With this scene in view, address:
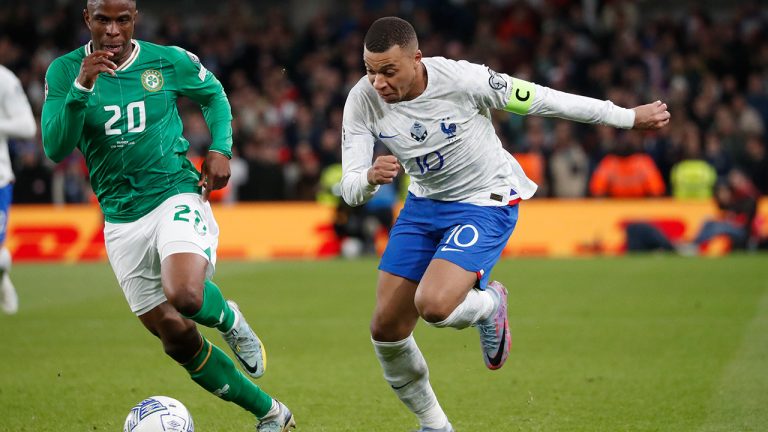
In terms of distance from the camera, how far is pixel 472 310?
6184 millimetres

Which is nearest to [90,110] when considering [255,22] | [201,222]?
[201,222]

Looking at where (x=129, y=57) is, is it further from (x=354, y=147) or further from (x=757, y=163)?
(x=757, y=163)

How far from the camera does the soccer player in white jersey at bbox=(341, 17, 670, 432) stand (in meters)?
6.09

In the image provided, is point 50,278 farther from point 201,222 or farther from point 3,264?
point 201,222

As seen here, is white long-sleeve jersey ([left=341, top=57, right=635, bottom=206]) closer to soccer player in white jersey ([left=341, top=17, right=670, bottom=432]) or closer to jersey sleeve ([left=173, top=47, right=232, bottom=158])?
soccer player in white jersey ([left=341, top=17, right=670, bottom=432])

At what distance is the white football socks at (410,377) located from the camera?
625 centimetres

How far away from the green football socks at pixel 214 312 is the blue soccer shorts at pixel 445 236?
0.93m

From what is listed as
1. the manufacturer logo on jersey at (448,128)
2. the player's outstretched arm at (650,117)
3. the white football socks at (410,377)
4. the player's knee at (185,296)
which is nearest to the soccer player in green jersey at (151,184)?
the player's knee at (185,296)

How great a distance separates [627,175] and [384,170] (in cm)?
1410

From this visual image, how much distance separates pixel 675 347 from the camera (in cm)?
945

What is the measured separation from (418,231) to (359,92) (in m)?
0.85

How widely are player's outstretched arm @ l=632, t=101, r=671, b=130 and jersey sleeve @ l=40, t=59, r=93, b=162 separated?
2897 millimetres

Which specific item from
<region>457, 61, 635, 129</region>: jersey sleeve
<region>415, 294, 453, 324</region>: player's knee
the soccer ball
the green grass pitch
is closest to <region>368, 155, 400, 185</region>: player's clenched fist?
<region>415, 294, 453, 324</region>: player's knee

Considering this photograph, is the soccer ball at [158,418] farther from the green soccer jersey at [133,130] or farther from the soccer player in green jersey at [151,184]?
the green soccer jersey at [133,130]
